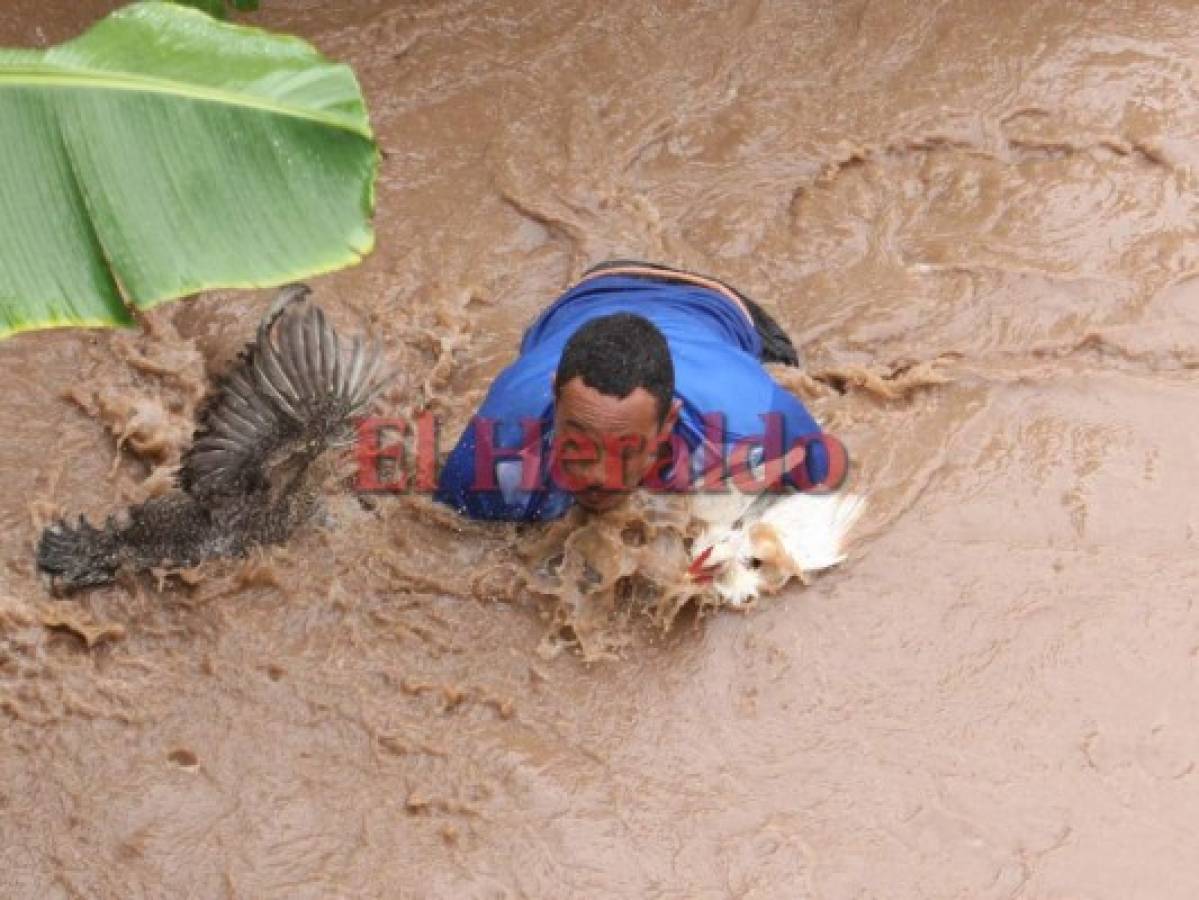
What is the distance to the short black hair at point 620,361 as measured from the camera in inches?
113

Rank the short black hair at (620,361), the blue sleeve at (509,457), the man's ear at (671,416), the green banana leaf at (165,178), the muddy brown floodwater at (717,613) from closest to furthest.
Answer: the green banana leaf at (165,178) → the short black hair at (620,361) → the man's ear at (671,416) → the blue sleeve at (509,457) → the muddy brown floodwater at (717,613)

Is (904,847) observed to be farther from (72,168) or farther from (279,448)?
(72,168)

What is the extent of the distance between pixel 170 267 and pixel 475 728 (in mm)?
1725

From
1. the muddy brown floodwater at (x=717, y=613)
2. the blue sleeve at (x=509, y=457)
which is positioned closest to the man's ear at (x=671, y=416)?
the blue sleeve at (x=509, y=457)

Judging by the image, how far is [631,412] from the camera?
2.89 meters

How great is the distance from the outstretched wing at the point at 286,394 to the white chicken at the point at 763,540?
0.92 meters

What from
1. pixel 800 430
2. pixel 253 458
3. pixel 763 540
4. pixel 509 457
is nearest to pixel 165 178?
pixel 253 458

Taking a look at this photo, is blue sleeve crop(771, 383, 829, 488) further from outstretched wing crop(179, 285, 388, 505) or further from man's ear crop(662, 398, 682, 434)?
outstretched wing crop(179, 285, 388, 505)

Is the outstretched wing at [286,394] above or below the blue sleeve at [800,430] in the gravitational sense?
above

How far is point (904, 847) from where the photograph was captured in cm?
344

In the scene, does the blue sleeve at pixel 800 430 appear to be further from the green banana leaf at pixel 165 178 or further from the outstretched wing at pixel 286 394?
the green banana leaf at pixel 165 178

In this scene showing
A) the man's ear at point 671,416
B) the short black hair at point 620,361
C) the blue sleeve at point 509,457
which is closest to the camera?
the short black hair at point 620,361

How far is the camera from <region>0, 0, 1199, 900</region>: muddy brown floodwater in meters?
3.45

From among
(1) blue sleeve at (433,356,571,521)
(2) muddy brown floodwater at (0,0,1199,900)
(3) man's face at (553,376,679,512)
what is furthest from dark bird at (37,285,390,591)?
(3) man's face at (553,376,679,512)
